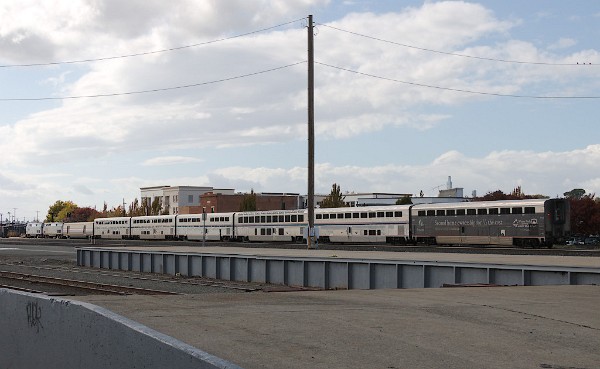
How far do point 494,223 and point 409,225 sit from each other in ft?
26.2

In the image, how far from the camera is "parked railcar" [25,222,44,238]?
124312 mm

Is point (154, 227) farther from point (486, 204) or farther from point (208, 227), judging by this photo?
point (486, 204)

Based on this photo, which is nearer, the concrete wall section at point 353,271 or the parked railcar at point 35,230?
the concrete wall section at point 353,271

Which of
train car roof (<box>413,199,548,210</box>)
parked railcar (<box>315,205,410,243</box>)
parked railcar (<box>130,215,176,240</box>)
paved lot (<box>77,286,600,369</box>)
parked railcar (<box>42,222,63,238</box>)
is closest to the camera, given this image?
paved lot (<box>77,286,600,369</box>)

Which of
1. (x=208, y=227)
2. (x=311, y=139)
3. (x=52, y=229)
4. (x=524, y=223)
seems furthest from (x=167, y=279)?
(x=52, y=229)

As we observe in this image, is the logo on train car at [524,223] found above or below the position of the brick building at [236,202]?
below

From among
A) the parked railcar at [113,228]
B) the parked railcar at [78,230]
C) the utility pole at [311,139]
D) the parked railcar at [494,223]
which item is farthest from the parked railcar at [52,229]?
the utility pole at [311,139]

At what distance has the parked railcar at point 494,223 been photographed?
45.6 m

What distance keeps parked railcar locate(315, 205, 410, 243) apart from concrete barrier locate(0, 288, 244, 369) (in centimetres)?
4660

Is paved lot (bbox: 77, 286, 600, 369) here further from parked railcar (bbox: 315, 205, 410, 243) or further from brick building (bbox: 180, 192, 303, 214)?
brick building (bbox: 180, 192, 303, 214)

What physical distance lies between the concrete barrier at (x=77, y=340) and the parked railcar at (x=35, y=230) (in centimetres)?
12170

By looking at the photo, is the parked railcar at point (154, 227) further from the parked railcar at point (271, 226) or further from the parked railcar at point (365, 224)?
the parked railcar at point (365, 224)

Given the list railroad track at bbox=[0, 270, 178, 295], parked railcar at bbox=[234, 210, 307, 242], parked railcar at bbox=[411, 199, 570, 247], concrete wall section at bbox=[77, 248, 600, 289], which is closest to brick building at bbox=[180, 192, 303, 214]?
parked railcar at bbox=[234, 210, 307, 242]

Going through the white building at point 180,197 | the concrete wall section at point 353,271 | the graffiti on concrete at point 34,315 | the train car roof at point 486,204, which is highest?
the white building at point 180,197
